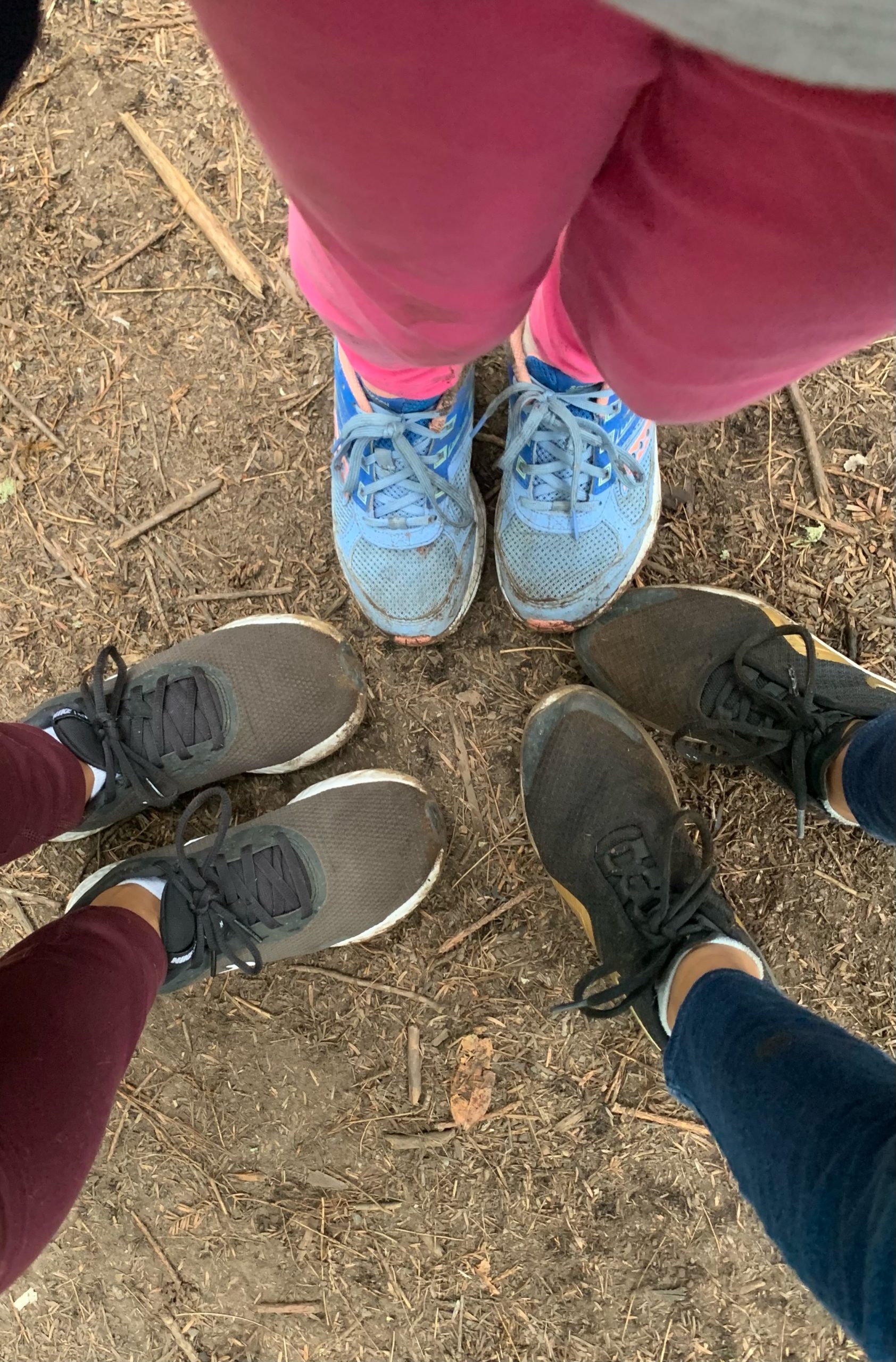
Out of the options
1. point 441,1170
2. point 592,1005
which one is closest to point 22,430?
point 592,1005

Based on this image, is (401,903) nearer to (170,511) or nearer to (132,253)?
(170,511)

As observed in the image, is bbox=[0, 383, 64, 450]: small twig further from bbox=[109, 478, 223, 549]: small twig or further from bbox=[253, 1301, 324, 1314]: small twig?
bbox=[253, 1301, 324, 1314]: small twig

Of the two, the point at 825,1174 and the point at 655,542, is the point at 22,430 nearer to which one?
the point at 655,542

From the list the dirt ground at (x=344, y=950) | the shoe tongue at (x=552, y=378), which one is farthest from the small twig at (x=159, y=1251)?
the shoe tongue at (x=552, y=378)

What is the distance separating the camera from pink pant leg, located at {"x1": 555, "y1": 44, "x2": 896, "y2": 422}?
0.47 m

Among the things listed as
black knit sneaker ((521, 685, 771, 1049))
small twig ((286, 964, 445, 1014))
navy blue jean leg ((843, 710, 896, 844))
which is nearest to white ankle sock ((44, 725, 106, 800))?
small twig ((286, 964, 445, 1014))

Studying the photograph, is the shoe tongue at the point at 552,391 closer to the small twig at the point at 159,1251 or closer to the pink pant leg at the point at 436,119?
the pink pant leg at the point at 436,119

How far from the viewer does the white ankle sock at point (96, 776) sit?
149 centimetres

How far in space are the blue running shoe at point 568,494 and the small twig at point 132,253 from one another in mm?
751

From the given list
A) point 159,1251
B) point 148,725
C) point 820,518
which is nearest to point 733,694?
point 820,518

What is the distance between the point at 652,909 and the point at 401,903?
466 millimetres

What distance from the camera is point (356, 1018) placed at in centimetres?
157

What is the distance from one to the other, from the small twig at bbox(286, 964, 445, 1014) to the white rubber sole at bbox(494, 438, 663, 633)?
75 cm

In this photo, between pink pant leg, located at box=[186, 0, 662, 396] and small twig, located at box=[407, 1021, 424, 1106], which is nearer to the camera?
pink pant leg, located at box=[186, 0, 662, 396]
